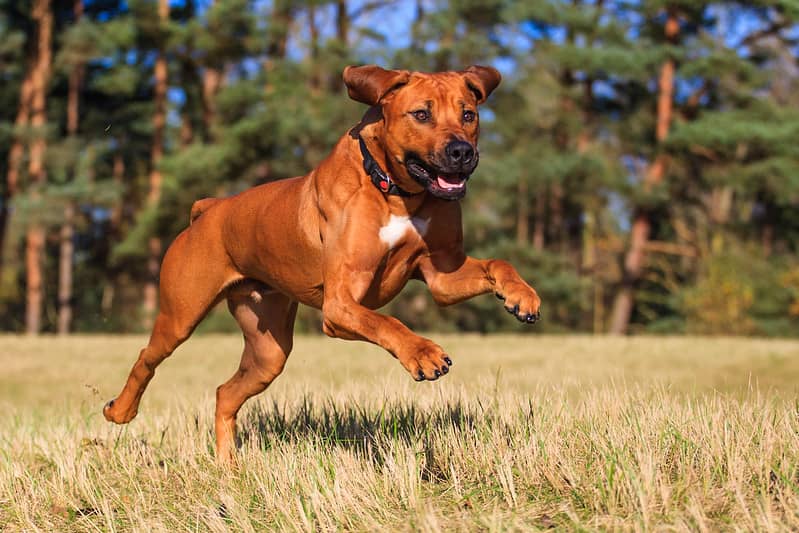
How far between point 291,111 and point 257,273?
20148mm

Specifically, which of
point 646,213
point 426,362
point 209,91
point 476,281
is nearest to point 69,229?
point 209,91

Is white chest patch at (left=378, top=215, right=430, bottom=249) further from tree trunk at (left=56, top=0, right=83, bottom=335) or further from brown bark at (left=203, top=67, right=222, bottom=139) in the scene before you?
brown bark at (left=203, top=67, right=222, bottom=139)

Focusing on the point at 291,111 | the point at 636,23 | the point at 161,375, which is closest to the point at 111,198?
the point at 291,111

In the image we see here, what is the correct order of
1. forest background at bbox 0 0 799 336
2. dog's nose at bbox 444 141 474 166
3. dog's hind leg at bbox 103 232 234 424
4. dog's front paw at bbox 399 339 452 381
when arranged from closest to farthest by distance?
dog's front paw at bbox 399 339 452 381
dog's nose at bbox 444 141 474 166
dog's hind leg at bbox 103 232 234 424
forest background at bbox 0 0 799 336

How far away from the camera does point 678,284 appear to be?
95.8 ft

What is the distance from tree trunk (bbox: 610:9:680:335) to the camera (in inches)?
1038

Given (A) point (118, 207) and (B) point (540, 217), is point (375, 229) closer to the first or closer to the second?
(B) point (540, 217)

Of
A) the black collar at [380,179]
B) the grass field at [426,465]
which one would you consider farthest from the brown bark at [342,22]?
the black collar at [380,179]

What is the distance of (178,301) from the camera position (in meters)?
5.59

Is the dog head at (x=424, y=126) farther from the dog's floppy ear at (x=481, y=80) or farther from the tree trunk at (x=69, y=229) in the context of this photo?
the tree trunk at (x=69, y=229)

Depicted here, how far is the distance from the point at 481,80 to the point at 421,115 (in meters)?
0.61

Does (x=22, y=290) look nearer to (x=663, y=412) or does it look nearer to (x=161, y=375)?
(x=161, y=375)

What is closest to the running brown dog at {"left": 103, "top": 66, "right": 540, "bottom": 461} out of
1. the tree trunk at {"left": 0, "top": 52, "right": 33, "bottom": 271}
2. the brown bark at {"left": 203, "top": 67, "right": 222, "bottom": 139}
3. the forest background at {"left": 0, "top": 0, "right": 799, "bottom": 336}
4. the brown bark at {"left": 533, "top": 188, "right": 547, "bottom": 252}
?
the forest background at {"left": 0, "top": 0, "right": 799, "bottom": 336}

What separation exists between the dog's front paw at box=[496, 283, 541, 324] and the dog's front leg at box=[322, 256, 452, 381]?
483 millimetres
